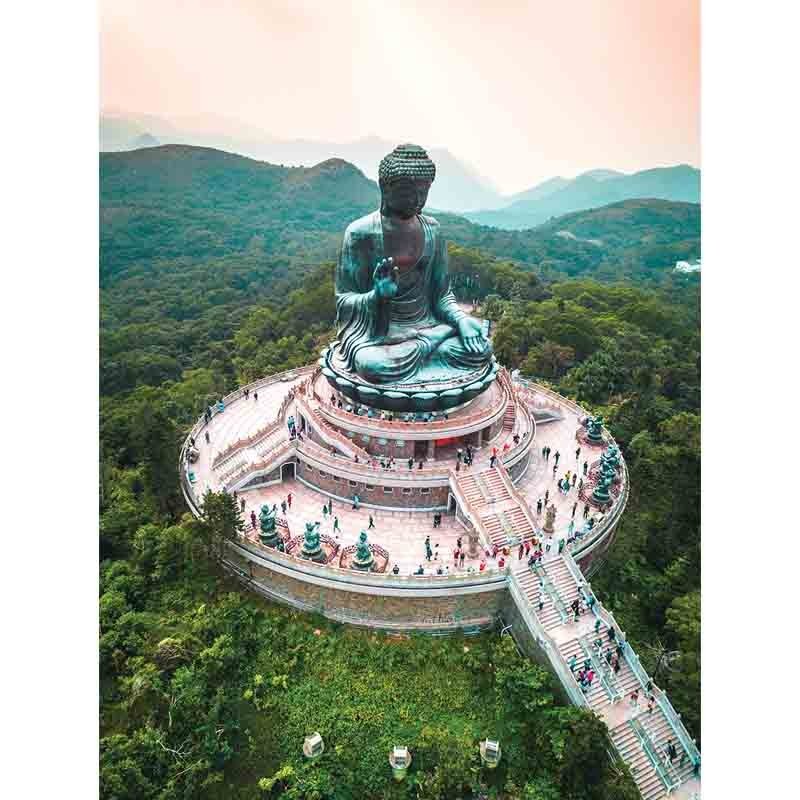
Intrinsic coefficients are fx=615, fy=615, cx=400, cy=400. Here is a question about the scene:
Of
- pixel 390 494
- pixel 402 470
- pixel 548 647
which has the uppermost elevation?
pixel 402 470

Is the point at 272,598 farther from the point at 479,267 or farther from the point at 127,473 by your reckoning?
the point at 479,267

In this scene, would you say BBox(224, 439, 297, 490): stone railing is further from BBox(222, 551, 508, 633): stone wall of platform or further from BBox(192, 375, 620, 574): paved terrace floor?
BBox(222, 551, 508, 633): stone wall of platform

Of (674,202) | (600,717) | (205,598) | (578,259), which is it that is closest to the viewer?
(600,717)

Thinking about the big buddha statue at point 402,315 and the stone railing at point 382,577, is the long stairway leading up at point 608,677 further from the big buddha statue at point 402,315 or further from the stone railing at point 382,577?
the big buddha statue at point 402,315

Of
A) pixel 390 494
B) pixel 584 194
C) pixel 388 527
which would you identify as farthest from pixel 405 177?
pixel 584 194

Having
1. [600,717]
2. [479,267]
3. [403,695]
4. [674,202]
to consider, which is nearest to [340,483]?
[403,695]

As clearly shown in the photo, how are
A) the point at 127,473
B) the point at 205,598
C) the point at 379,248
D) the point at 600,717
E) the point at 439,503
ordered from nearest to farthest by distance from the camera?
1. the point at 600,717
2. the point at 205,598
3. the point at 439,503
4. the point at 379,248
5. the point at 127,473

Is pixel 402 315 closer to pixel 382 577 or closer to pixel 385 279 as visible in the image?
pixel 385 279
